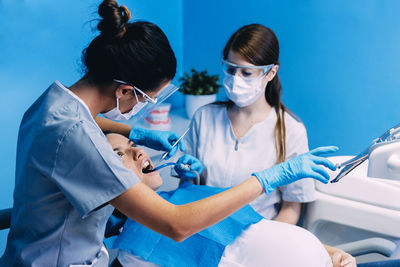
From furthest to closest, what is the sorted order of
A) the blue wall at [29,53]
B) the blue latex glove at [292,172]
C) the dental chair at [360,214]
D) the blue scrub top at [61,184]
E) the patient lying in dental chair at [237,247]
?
the blue wall at [29,53] < the dental chair at [360,214] < the patient lying in dental chair at [237,247] < the blue latex glove at [292,172] < the blue scrub top at [61,184]

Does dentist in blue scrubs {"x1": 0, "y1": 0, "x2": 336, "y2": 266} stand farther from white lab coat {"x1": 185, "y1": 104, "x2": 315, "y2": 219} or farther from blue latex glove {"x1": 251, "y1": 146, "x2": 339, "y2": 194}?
white lab coat {"x1": 185, "y1": 104, "x2": 315, "y2": 219}

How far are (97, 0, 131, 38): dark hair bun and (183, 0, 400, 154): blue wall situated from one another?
1560 mm

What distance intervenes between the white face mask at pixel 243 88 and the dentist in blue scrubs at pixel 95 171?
1.50ft

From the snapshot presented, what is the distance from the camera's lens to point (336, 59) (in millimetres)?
2109

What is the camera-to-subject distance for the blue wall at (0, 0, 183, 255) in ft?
5.12

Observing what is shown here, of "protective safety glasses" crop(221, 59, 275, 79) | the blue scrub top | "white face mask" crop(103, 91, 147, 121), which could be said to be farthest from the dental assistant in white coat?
the blue scrub top

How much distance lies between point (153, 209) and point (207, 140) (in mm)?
758

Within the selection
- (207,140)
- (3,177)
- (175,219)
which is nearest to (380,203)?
(207,140)

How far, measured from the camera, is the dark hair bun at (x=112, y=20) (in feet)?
2.90

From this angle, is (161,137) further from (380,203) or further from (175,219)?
(380,203)

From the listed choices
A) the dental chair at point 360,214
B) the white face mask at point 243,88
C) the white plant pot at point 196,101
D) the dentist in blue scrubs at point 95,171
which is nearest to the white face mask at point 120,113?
the dentist in blue scrubs at point 95,171

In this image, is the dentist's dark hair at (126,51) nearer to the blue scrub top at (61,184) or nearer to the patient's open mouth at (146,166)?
the blue scrub top at (61,184)

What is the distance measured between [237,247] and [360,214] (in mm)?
506

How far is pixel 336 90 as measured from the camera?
84.9 inches
